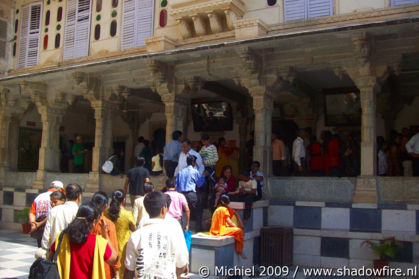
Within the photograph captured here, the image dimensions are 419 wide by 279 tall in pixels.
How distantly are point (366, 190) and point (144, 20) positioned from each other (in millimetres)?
7413

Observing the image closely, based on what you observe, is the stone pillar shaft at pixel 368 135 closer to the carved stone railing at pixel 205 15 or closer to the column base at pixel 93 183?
the carved stone railing at pixel 205 15

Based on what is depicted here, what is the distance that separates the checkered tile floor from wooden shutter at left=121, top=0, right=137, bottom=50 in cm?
587

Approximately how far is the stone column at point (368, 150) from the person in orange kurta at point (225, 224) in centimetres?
251

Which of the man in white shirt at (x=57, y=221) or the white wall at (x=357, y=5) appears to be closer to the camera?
the man in white shirt at (x=57, y=221)

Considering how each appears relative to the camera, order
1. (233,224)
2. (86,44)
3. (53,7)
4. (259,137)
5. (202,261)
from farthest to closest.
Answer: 1. (53,7)
2. (86,44)
3. (259,137)
4. (233,224)
5. (202,261)

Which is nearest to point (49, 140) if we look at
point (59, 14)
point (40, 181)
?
point (40, 181)

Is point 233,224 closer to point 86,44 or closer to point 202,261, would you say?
point 202,261

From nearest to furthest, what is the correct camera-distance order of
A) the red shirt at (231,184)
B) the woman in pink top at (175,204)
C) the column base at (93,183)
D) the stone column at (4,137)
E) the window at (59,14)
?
the woman in pink top at (175,204) → the red shirt at (231,184) → the column base at (93,183) → the window at (59,14) → the stone column at (4,137)

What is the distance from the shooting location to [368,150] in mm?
8609

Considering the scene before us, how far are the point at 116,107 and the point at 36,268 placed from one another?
9071 mm

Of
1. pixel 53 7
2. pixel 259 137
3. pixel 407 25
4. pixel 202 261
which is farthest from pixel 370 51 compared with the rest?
pixel 53 7

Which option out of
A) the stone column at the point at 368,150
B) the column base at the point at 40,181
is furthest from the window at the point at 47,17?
the stone column at the point at 368,150

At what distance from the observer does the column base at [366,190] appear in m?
8.39

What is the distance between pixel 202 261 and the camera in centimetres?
A: 724
